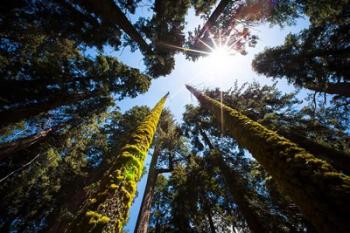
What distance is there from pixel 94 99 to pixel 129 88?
300 cm

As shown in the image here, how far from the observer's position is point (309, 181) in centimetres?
309

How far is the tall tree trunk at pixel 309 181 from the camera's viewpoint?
254 cm

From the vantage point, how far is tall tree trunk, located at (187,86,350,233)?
2.54 meters

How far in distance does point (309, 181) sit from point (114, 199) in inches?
113

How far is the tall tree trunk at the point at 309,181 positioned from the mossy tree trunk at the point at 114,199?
2539mm

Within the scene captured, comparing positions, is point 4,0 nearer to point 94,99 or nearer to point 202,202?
point 94,99

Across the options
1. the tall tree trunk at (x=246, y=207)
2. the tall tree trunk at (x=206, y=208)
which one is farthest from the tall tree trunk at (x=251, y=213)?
the tall tree trunk at (x=206, y=208)

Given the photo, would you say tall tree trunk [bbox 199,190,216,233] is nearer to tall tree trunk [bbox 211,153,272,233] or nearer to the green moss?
tall tree trunk [bbox 211,153,272,233]

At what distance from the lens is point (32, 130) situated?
1456 centimetres

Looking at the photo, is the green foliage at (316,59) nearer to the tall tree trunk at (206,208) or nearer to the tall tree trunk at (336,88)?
the tall tree trunk at (336,88)

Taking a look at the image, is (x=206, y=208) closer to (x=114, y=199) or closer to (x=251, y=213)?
(x=251, y=213)

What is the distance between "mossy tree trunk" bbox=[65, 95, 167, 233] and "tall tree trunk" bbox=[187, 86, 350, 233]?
2539 millimetres

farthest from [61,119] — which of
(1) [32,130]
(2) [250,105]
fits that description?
(2) [250,105]

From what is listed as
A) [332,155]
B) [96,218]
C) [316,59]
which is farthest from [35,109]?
[316,59]
